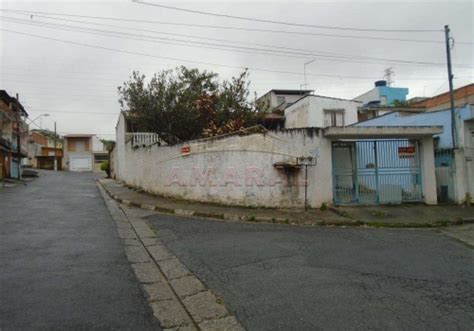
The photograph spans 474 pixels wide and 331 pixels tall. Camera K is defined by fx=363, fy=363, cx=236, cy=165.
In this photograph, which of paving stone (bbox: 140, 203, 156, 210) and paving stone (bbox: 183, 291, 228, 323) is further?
paving stone (bbox: 140, 203, 156, 210)

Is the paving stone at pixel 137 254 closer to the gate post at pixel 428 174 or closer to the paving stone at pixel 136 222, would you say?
the paving stone at pixel 136 222

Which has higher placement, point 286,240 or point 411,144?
point 411,144

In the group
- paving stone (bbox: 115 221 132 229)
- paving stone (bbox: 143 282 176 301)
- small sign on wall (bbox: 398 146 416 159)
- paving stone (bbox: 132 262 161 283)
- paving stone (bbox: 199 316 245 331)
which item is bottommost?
paving stone (bbox: 199 316 245 331)

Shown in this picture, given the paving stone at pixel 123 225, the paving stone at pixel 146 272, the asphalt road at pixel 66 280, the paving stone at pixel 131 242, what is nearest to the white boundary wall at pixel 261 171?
the paving stone at pixel 123 225

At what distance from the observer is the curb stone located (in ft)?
12.9

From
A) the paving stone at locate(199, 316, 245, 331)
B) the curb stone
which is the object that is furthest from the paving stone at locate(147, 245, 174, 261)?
the paving stone at locate(199, 316, 245, 331)

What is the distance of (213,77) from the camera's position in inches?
807

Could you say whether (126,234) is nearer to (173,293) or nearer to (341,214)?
(173,293)

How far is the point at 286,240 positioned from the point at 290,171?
4685 mm

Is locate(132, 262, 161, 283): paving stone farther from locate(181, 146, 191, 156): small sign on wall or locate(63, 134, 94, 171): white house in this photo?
locate(63, 134, 94, 171): white house

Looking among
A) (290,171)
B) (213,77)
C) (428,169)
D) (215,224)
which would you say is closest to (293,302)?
(215,224)

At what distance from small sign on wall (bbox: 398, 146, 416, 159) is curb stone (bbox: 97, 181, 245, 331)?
9930 millimetres

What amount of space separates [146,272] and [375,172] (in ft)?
32.8

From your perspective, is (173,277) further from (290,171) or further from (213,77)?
(213,77)
